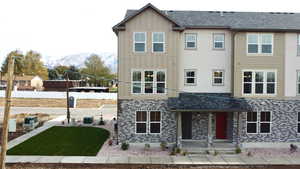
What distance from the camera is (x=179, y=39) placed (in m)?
21.2

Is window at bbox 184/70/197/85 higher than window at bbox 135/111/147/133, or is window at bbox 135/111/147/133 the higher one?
window at bbox 184/70/197/85

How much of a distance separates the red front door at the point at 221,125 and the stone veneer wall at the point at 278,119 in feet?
4.87

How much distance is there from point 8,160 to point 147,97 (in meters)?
10.1

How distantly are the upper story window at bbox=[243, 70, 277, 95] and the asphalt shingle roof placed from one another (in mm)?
3395

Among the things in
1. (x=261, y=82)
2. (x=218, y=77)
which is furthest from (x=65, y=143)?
(x=261, y=82)

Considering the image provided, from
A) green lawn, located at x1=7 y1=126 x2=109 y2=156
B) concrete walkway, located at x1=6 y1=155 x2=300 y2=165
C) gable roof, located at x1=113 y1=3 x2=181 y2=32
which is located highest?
gable roof, located at x1=113 y1=3 x2=181 y2=32

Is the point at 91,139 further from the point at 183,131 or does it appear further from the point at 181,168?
the point at 181,168

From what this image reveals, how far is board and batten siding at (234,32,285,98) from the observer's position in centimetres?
2136

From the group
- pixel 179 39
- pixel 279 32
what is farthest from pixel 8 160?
pixel 279 32

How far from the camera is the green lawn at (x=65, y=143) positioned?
19531 millimetres

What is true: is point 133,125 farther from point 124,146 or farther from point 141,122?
point 124,146

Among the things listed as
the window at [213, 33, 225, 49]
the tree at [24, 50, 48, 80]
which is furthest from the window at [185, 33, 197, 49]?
the tree at [24, 50, 48, 80]

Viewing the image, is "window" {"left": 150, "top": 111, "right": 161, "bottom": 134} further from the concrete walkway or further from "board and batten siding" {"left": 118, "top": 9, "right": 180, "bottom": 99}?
the concrete walkway

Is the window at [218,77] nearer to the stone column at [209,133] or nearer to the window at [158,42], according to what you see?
the stone column at [209,133]
